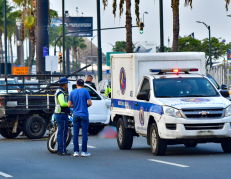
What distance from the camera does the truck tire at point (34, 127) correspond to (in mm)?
18469

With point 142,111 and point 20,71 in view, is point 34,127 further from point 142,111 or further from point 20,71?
point 20,71

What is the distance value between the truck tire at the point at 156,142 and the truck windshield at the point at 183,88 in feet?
2.72

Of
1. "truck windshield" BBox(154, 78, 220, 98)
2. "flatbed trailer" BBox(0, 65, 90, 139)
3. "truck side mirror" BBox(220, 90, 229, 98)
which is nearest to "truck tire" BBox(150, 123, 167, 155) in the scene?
"truck windshield" BBox(154, 78, 220, 98)

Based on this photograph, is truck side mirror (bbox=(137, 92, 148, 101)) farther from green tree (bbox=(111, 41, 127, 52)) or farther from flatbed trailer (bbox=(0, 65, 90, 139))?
green tree (bbox=(111, 41, 127, 52))

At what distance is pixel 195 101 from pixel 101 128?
806cm

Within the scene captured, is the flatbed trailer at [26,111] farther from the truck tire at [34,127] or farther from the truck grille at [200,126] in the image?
the truck grille at [200,126]

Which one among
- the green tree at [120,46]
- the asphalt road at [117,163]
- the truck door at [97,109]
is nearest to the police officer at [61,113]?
the asphalt road at [117,163]

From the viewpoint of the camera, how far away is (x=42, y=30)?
3100 centimetres

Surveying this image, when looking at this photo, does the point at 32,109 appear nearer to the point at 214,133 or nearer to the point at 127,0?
the point at 214,133

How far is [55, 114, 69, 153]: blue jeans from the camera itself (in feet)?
44.8

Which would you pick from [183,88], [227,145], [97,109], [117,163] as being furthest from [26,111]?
[227,145]

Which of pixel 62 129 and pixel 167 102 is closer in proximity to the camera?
pixel 167 102

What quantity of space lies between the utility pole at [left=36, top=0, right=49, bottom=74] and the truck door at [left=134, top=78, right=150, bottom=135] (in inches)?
671

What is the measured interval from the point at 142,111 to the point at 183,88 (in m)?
1.13
